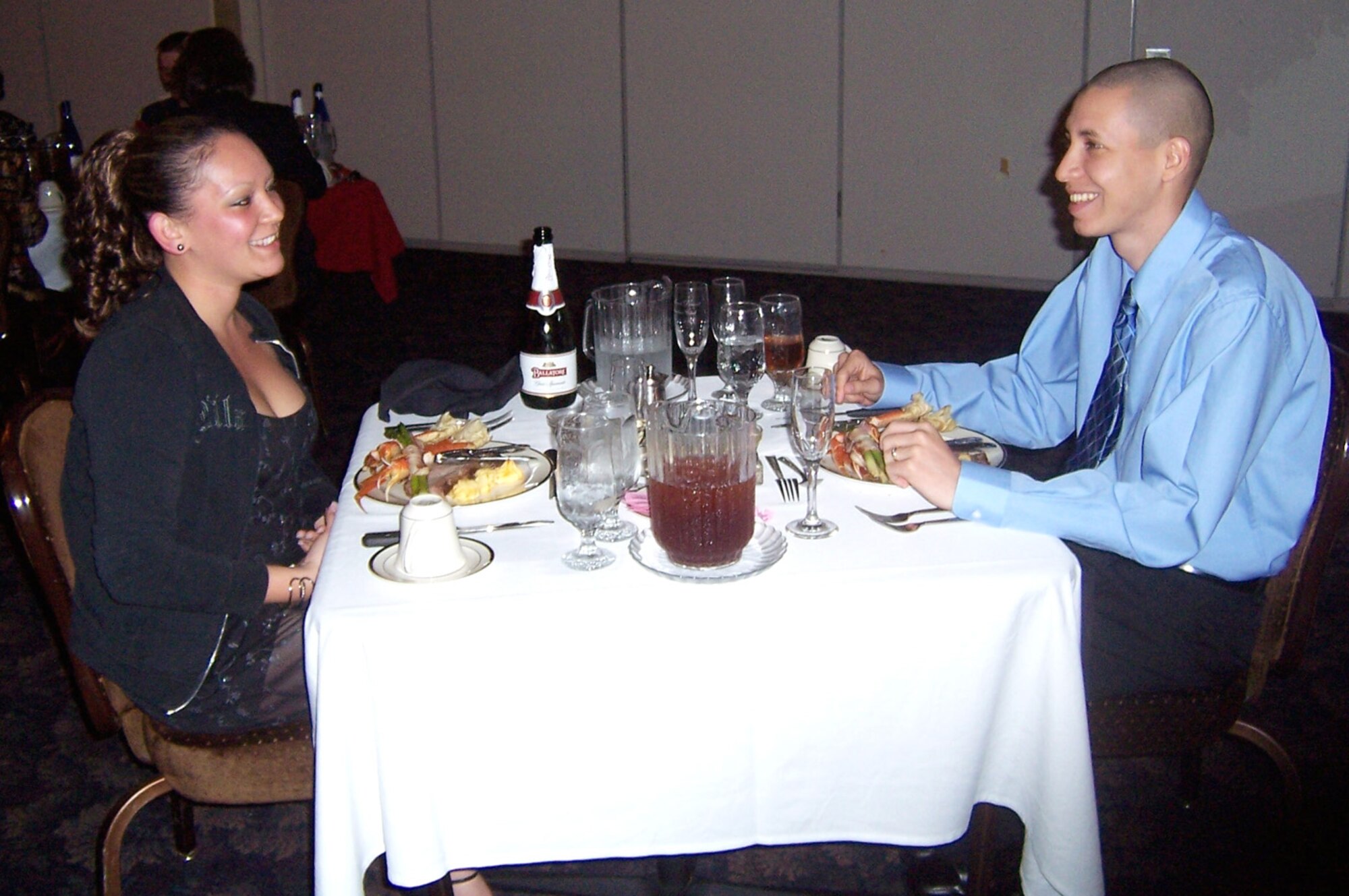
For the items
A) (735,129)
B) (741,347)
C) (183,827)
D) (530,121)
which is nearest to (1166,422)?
(741,347)

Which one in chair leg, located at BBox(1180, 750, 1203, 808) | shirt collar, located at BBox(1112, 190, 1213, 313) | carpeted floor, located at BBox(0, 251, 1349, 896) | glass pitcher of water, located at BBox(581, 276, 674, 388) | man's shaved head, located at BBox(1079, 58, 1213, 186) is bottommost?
carpeted floor, located at BBox(0, 251, 1349, 896)

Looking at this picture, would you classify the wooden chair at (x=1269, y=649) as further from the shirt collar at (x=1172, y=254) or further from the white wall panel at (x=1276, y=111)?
the white wall panel at (x=1276, y=111)

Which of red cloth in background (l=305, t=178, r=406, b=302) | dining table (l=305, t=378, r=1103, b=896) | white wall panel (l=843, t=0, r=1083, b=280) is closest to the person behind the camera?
dining table (l=305, t=378, r=1103, b=896)

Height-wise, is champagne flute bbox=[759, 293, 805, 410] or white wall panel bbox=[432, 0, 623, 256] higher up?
white wall panel bbox=[432, 0, 623, 256]

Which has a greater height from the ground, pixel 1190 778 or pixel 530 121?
pixel 530 121

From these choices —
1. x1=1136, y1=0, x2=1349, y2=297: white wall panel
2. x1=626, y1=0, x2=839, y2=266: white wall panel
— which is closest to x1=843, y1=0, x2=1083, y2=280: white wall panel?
x1=626, y1=0, x2=839, y2=266: white wall panel

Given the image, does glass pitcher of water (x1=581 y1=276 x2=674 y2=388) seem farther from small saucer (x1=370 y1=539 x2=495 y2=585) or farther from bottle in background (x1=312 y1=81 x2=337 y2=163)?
bottle in background (x1=312 y1=81 x2=337 y2=163)

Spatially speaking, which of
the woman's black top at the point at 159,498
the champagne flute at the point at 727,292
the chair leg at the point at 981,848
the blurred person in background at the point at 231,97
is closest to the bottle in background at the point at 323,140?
the blurred person in background at the point at 231,97

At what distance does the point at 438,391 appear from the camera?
1972mm

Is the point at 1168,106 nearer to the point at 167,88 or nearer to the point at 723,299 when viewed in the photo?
the point at 723,299

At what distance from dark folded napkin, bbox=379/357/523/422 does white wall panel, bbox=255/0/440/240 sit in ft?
19.7

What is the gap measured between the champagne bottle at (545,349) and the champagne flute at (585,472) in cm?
59

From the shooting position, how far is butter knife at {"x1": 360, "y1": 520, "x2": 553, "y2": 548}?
1.47 metres

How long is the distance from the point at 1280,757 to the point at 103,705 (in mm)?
1782
